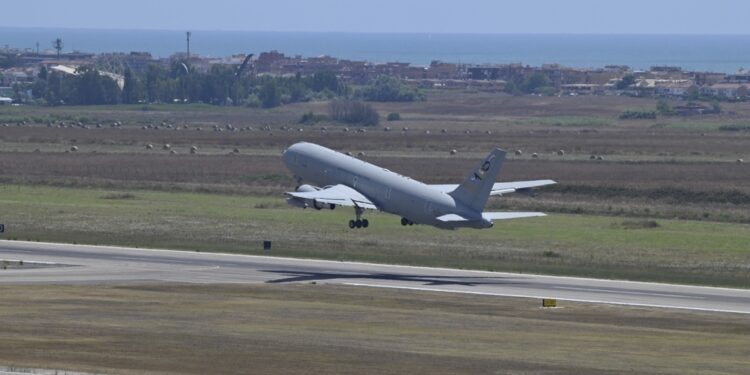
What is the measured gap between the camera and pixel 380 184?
95188mm

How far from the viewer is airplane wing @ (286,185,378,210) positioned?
304 feet

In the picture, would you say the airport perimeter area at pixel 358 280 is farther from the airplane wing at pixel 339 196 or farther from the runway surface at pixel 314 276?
the airplane wing at pixel 339 196

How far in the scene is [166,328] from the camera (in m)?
66.9

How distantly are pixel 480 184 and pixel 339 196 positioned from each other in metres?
11.7

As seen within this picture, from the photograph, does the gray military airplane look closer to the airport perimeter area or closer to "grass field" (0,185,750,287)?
the airport perimeter area

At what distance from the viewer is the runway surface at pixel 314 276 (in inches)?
3201

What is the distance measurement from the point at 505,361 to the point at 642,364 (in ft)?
17.1

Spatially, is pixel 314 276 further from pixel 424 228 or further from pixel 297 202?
pixel 424 228

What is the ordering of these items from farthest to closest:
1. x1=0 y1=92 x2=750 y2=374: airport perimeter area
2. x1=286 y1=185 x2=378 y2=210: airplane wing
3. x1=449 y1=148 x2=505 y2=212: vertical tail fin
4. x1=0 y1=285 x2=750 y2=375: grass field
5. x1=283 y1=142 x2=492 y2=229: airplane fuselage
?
x1=286 y1=185 x2=378 y2=210: airplane wing, x1=283 y1=142 x2=492 y2=229: airplane fuselage, x1=449 y1=148 x2=505 y2=212: vertical tail fin, x1=0 y1=92 x2=750 y2=374: airport perimeter area, x1=0 y1=285 x2=750 y2=375: grass field

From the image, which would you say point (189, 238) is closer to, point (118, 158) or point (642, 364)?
point (642, 364)

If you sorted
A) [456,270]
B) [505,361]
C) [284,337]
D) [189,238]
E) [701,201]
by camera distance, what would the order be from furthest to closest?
1. [701,201]
2. [189,238]
3. [456,270]
4. [284,337]
5. [505,361]

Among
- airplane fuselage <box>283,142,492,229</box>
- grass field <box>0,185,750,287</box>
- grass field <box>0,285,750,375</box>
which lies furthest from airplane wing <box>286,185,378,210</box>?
grass field <box>0,285,750,375</box>

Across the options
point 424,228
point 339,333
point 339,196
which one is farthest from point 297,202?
point 339,333

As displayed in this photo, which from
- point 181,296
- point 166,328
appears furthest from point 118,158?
point 166,328
